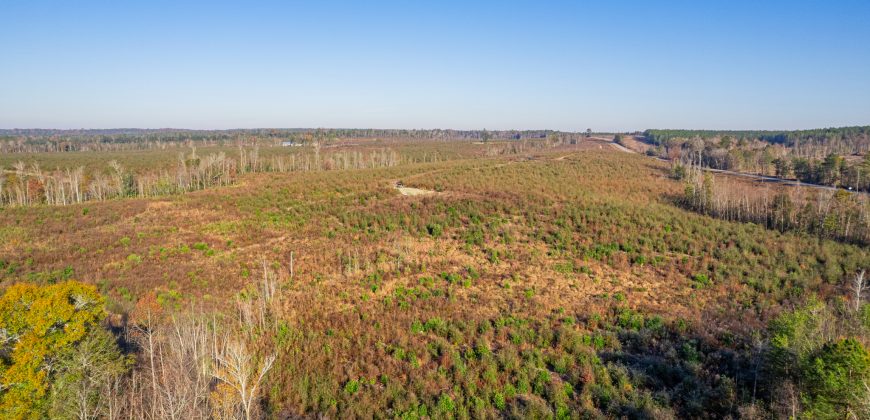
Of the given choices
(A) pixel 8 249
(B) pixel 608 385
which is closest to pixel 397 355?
(B) pixel 608 385

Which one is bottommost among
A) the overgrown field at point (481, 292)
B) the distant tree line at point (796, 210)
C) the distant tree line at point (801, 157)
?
the overgrown field at point (481, 292)

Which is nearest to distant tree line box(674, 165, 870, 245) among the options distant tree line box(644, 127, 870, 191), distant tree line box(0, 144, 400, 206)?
distant tree line box(644, 127, 870, 191)

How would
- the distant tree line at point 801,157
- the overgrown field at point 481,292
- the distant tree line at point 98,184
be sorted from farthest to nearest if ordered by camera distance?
the distant tree line at point 98,184 → the distant tree line at point 801,157 → the overgrown field at point 481,292

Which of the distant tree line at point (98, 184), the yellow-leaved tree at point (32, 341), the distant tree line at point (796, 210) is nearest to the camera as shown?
the yellow-leaved tree at point (32, 341)

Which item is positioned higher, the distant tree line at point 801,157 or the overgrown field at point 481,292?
the distant tree line at point 801,157

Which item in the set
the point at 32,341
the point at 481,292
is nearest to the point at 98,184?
the point at 32,341

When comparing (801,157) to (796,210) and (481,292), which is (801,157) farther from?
(481,292)

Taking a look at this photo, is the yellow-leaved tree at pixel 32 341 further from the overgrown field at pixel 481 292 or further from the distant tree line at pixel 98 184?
the distant tree line at pixel 98 184

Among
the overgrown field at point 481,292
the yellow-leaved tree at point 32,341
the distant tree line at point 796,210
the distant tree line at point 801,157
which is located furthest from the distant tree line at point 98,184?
the distant tree line at point 801,157
